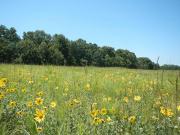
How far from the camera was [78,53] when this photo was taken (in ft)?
291

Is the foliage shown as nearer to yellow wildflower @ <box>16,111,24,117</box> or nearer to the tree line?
the tree line

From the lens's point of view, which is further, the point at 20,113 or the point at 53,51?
the point at 53,51

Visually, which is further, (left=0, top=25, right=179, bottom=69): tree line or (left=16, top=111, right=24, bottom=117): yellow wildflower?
(left=0, top=25, right=179, bottom=69): tree line

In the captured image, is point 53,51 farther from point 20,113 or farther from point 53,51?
point 20,113

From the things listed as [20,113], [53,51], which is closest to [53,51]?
[53,51]

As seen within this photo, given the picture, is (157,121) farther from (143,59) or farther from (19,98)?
(143,59)

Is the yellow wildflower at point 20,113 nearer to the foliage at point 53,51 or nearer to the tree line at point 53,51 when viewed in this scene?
the foliage at point 53,51

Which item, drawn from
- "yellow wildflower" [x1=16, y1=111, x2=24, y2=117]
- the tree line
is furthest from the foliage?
"yellow wildflower" [x1=16, y1=111, x2=24, y2=117]

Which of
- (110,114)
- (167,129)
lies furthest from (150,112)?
(167,129)

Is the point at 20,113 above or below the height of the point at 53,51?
below

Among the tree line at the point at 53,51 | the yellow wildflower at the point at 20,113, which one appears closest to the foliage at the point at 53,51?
the tree line at the point at 53,51

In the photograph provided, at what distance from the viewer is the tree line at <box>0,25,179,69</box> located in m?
56.7

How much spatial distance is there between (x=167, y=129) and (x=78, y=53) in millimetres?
85763

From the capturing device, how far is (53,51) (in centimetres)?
6856
